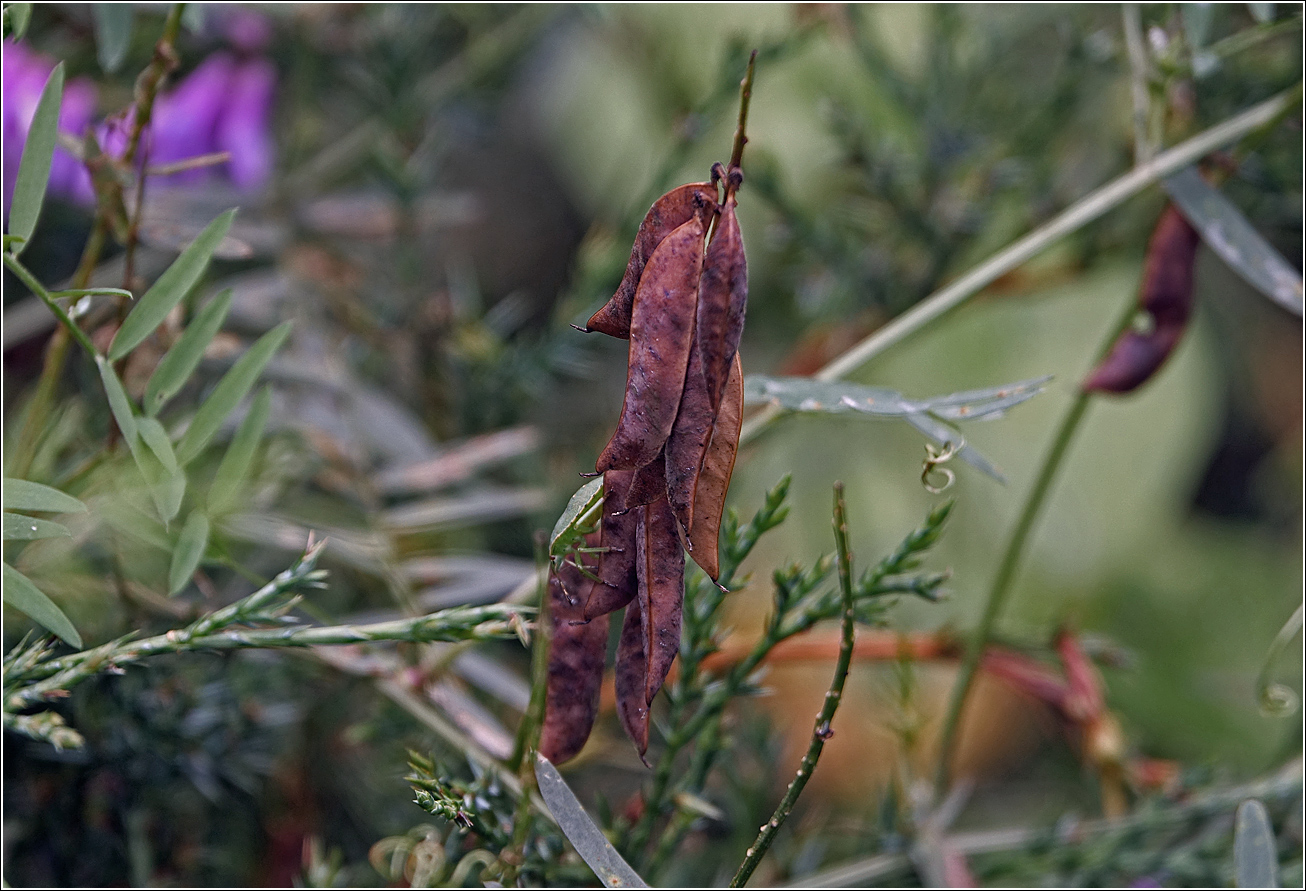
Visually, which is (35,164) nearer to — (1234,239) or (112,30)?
(112,30)

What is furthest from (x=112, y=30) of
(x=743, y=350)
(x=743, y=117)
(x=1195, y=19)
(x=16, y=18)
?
(x=743, y=350)

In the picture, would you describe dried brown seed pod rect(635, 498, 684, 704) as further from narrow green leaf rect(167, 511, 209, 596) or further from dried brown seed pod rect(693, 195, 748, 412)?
narrow green leaf rect(167, 511, 209, 596)

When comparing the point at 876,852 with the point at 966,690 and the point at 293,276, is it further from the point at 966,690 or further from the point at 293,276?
the point at 293,276

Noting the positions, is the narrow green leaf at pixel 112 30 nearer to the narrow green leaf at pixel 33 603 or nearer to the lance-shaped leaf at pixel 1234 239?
the narrow green leaf at pixel 33 603

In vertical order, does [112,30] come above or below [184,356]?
above

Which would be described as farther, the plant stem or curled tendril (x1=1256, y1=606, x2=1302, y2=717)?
curled tendril (x1=1256, y1=606, x2=1302, y2=717)

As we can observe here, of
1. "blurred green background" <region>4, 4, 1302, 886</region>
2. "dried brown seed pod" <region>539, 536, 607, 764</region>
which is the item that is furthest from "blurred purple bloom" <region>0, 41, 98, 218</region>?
"dried brown seed pod" <region>539, 536, 607, 764</region>
